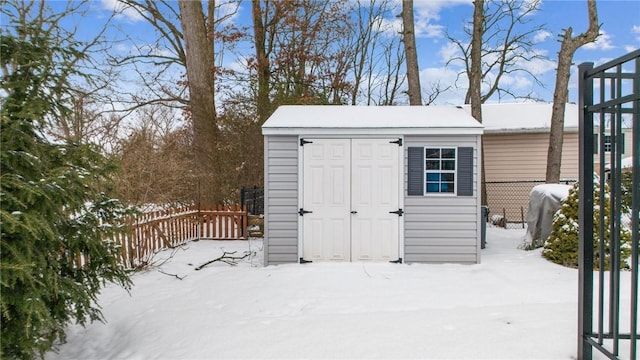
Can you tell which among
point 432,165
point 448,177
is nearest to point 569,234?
point 448,177

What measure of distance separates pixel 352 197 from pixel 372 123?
1.28 meters

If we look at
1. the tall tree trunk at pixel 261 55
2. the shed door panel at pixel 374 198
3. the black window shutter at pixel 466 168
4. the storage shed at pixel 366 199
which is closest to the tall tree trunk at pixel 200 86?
the tall tree trunk at pixel 261 55

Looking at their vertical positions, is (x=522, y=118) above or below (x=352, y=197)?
above

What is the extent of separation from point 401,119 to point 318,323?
407cm

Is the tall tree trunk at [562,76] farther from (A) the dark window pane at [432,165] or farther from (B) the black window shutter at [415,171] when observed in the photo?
(B) the black window shutter at [415,171]

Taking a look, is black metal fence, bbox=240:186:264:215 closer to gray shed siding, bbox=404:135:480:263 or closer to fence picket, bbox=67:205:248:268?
fence picket, bbox=67:205:248:268

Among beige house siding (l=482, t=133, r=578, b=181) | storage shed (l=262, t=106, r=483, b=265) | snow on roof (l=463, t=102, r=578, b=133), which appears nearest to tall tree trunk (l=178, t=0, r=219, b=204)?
storage shed (l=262, t=106, r=483, b=265)

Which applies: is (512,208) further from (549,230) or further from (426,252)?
(426,252)

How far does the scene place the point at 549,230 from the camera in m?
7.80

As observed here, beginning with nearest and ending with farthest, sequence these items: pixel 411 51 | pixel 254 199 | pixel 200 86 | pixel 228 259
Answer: pixel 228 259, pixel 254 199, pixel 411 51, pixel 200 86

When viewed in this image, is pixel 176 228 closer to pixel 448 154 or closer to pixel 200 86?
pixel 200 86

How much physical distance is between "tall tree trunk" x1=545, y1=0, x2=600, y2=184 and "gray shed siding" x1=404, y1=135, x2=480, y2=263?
16.5 feet

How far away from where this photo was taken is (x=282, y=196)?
22.7ft

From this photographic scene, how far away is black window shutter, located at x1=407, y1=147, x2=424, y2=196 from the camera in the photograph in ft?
22.5
